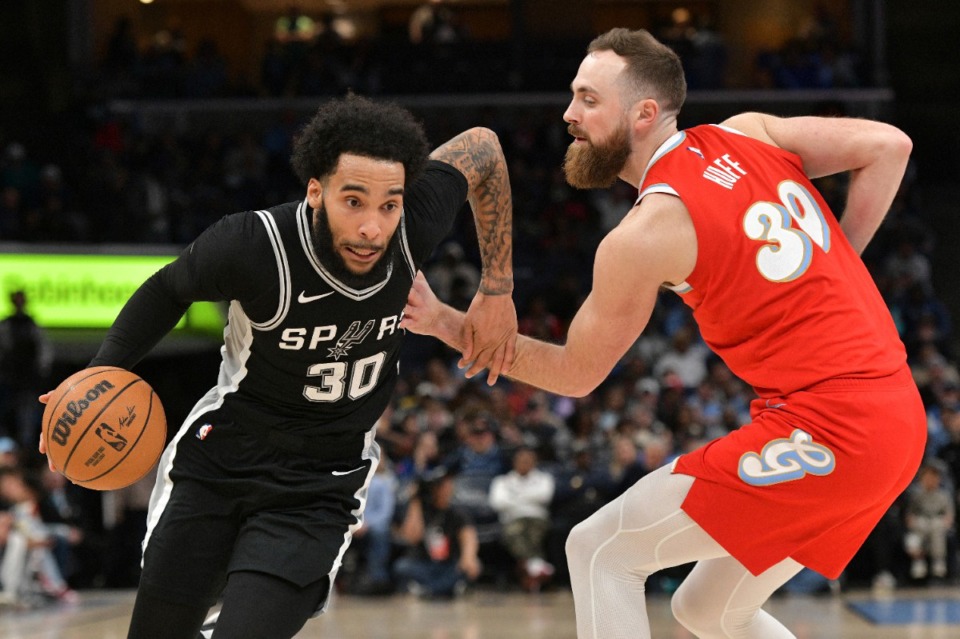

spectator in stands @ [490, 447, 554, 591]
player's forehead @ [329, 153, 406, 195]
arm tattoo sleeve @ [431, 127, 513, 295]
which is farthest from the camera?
spectator in stands @ [490, 447, 554, 591]

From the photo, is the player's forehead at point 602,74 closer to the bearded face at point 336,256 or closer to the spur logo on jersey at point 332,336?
the bearded face at point 336,256

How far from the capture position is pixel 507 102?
66.3 feet

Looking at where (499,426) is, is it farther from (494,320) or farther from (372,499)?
(494,320)

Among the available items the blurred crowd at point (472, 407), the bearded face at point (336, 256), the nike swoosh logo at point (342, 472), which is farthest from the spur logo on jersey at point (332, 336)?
the blurred crowd at point (472, 407)

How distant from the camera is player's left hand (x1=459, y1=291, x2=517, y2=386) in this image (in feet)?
13.8

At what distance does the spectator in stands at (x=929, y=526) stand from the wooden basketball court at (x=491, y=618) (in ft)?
0.89

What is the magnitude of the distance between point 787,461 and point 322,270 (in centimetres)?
146

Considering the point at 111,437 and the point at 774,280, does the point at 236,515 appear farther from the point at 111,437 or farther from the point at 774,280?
the point at 774,280

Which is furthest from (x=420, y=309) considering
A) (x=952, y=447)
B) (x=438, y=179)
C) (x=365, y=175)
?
(x=952, y=447)

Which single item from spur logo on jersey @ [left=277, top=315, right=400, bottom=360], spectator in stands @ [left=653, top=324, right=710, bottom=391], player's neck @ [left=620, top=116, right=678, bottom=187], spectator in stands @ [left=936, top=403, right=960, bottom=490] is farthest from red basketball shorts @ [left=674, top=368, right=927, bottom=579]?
spectator in stands @ [left=653, top=324, right=710, bottom=391]

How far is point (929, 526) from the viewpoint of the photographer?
444 inches

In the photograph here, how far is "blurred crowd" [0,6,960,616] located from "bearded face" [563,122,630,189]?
730 cm

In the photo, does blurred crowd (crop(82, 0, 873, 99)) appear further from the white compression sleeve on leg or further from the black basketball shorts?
the white compression sleeve on leg

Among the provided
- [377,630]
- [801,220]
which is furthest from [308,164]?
[377,630]
